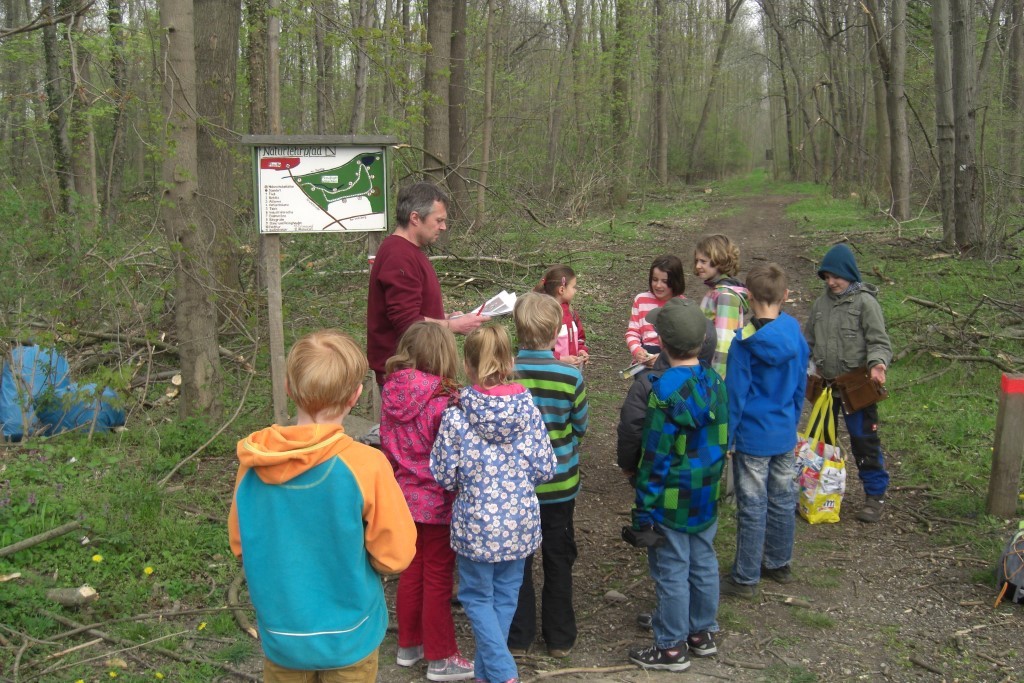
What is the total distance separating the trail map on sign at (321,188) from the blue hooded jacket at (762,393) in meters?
2.46

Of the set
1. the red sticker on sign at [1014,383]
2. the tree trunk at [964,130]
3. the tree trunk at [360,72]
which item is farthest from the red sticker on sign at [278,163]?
the tree trunk at [964,130]

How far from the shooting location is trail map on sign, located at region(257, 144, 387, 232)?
5.16m

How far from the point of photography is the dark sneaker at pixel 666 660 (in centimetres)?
387

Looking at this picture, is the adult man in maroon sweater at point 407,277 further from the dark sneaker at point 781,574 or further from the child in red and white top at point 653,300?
the dark sneaker at point 781,574

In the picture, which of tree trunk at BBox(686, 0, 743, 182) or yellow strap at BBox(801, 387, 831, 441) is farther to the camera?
tree trunk at BBox(686, 0, 743, 182)

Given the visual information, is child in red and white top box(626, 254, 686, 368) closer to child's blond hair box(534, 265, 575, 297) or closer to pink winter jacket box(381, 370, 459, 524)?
child's blond hair box(534, 265, 575, 297)

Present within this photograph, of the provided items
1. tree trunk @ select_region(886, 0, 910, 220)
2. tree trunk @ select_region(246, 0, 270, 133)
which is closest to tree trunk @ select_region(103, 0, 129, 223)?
tree trunk @ select_region(246, 0, 270, 133)

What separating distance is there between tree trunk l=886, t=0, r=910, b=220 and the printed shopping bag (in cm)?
1446

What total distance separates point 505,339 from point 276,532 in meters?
1.31

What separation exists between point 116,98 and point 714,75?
103ft

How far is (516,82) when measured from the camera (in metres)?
19.3

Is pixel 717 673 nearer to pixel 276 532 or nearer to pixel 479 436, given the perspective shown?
pixel 479 436

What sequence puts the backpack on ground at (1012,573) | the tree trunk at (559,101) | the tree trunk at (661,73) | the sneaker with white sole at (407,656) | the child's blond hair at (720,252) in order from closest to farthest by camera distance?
the sneaker with white sole at (407,656) < the backpack on ground at (1012,573) < the child's blond hair at (720,252) < the tree trunk at (559,101) < the tree trunk at (661,73)

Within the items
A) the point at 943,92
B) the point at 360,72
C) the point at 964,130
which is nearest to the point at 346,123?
the point at 360,72
